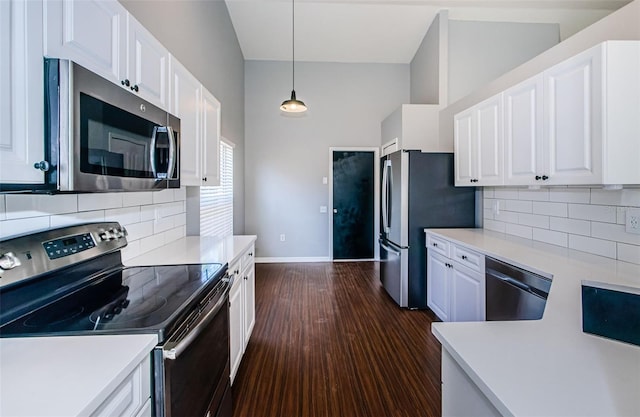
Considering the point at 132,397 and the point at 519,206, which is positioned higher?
the point at 519,206

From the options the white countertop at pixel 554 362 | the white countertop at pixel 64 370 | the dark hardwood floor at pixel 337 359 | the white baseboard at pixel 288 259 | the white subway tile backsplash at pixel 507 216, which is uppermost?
the white subway tile backsplash at pixel 507 216

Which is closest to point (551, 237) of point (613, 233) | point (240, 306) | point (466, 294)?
point (613, 233)

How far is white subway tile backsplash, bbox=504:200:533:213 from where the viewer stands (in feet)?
8.20

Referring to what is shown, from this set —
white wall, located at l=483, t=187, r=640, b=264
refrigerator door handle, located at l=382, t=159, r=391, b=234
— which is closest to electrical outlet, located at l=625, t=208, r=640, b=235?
white wall, located at l=483, t=187, r=640, b=264

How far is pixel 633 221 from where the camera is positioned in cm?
165

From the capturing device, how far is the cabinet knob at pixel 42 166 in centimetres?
84

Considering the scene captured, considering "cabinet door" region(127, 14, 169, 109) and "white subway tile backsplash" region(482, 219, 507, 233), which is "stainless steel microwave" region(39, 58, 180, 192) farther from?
"white subway tile backsplash" region(482, 219, 507, 233)

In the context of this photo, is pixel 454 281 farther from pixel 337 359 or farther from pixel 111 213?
pixel 111 213

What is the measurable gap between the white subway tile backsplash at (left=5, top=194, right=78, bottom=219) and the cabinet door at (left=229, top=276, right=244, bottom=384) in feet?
3.05

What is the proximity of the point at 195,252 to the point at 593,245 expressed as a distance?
256 centimetres

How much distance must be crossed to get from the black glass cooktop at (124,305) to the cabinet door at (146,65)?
0.88m

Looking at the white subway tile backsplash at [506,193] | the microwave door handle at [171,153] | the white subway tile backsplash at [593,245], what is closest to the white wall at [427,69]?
the white subway tile backsplash at [506,193]

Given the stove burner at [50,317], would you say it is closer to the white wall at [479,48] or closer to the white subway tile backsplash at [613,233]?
the white subway tile backsplash at [613,233]

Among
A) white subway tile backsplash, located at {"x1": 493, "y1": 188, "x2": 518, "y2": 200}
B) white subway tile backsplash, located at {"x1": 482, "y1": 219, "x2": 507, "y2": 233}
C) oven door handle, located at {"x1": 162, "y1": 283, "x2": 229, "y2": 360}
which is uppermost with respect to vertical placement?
white subway tile backsplash, located at {"x1": 493, "y1": 188, "x2": 518, "y2": 200}
